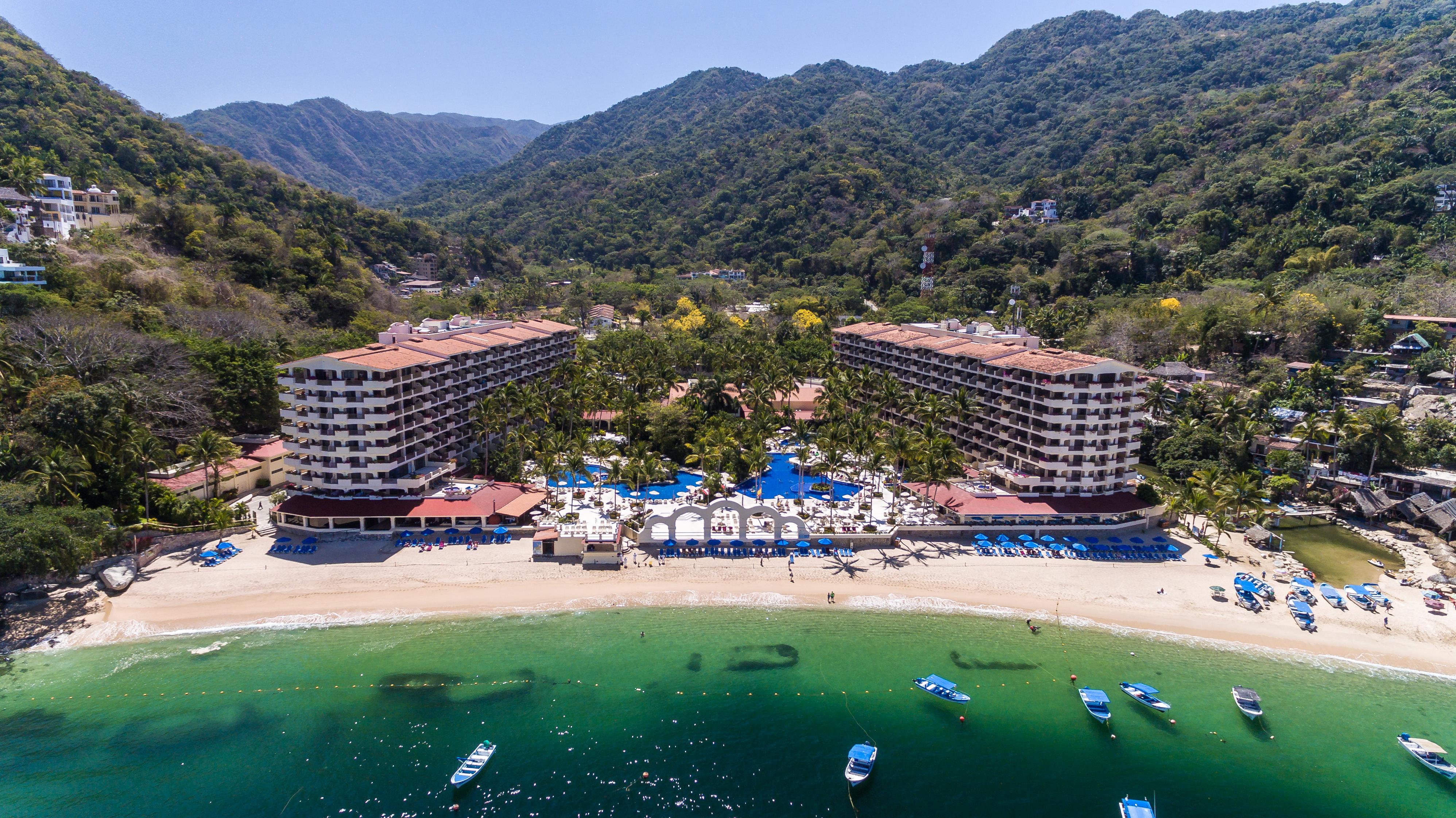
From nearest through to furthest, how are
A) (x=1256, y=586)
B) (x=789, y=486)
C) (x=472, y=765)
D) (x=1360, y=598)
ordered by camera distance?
(x=472, y=765) < (x=1360, y=598) < (x=1256, y=586) < (x=789, y=486)

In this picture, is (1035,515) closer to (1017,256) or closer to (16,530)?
(16,530)

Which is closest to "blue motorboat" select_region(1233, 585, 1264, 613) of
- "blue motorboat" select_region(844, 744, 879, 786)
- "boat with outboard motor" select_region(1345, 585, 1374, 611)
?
"boat with outboard motor" select_region(1345, 585, 1374, 611)

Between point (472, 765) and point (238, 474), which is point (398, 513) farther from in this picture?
point (472, 765)

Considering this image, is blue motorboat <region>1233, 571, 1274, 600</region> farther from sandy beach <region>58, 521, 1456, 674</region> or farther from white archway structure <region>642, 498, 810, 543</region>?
white archway structure <region>642, 498, 810, 543</region>

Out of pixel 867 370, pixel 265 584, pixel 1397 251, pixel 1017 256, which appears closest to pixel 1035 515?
pixel 867 370

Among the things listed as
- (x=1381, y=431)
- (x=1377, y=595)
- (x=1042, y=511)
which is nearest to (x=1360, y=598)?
(x=1377, y=595)

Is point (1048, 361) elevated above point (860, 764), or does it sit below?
above

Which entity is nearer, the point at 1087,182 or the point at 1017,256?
the point at 1017,256
